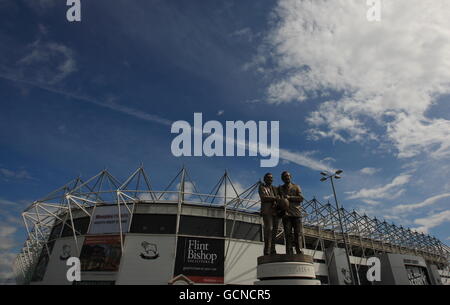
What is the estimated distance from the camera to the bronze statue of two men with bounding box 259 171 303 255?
9.41m

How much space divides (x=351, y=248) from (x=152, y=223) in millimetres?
39764

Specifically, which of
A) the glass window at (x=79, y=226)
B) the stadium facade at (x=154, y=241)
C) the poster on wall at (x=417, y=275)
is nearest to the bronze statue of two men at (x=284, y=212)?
the stadium facade at (x=154, y=241)

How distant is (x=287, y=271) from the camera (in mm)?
8297

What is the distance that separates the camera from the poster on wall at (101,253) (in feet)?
92.9

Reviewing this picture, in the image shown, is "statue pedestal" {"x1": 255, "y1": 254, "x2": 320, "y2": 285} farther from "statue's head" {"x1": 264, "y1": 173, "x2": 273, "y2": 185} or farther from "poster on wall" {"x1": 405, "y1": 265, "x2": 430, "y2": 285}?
"poster on wall" {"x1": 405, "y1": 265, "x2": 430, "y2": 285}

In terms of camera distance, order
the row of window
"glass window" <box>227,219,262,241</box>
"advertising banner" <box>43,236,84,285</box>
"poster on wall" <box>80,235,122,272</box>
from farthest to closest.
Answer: "glass window" <box>227,219,262,241</box> < "advertising banner" <box>43,236,84,285</box> < the row of window < "poster on wall" <box>80,235,122,272</box>

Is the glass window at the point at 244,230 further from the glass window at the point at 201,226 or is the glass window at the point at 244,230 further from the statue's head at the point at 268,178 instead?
the statue's head at the point at 268,178

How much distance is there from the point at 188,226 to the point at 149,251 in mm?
5284

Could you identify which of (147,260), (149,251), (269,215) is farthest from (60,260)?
(269,215)

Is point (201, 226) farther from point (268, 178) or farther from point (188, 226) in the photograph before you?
point (268, 178)

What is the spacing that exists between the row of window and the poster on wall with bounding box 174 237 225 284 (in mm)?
1351

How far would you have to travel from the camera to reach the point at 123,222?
100 feet

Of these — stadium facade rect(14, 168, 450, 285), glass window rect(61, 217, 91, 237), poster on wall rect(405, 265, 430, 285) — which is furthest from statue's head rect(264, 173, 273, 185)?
poster on wall rect(405, 265, 430, 285)
